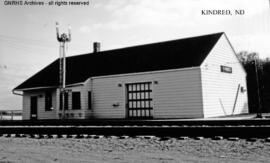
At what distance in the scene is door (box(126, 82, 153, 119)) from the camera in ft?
64.6

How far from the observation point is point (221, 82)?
792 inches

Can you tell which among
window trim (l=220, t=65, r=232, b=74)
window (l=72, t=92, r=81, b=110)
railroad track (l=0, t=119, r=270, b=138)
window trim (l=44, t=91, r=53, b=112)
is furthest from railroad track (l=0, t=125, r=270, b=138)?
window trim (l=220, t=65, r=232, b=74)

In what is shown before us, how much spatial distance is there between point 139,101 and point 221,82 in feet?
17.9

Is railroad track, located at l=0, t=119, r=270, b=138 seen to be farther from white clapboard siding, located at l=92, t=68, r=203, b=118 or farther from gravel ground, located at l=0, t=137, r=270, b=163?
white clapboard siding, located at l=92, t=68, r=203, b=118

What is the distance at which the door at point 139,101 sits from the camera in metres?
19.7

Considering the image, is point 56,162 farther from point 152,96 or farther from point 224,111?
point 224,111

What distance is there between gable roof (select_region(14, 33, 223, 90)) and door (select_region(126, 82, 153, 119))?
42.7 inches

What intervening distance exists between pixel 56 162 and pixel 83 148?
1.85m

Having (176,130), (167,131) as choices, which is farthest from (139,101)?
(176,130)

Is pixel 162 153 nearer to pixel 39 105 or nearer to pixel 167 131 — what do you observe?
pixel 167 131

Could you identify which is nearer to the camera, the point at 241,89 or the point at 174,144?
the point at 174,144

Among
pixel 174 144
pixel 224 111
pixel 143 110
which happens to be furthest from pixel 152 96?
pixel 174 144

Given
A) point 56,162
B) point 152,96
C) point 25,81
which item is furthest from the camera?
point 25,81

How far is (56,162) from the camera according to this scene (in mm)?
5375
